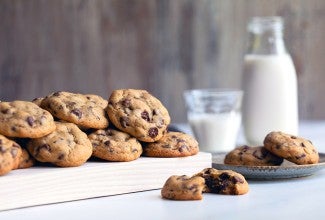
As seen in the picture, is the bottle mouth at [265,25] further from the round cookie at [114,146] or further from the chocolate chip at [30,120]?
the chocolate chip at [30,120]

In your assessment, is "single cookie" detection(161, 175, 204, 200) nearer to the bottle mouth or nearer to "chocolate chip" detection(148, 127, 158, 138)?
"chocolate chip" detection(148, 127, 158, 138)

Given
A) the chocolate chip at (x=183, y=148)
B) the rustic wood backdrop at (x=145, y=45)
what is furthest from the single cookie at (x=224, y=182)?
the rustic wood backdrop at (x=145, y=45)

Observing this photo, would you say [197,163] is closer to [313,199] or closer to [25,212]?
[313,199]

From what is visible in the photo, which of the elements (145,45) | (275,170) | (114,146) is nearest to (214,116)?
(275,170)

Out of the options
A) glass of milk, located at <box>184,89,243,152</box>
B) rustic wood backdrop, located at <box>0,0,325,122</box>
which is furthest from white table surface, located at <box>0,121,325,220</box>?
rustic wood backdrop, located at <box>0,0,325,122</box>

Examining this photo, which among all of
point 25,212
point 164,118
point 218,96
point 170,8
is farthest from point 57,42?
point 25,212

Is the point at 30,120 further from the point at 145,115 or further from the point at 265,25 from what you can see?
the point at 265,25

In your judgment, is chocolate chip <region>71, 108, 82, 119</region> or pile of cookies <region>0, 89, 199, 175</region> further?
chocolate chip <region>71, 108, 82, 119</region>
